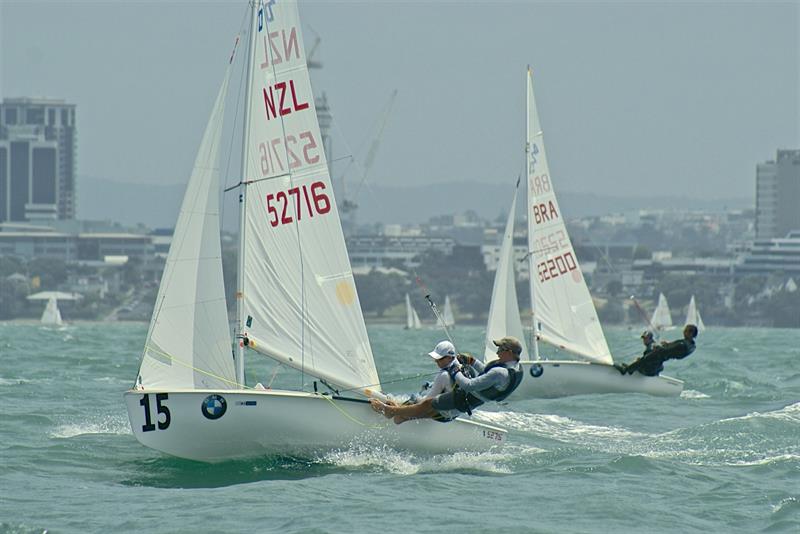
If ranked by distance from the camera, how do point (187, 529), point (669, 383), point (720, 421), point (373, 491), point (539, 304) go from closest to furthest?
1. point (187, 529)
2. point (373, 491)
3. point (720, 421)
4. point (669, 383)
5. point (539, 304)

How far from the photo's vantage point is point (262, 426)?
588 inches

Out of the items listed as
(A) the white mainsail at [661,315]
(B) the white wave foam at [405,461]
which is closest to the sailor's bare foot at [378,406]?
(B) the white wave foam at [405,461]

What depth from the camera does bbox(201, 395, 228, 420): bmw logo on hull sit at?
582 inches

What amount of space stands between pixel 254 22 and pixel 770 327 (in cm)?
13044

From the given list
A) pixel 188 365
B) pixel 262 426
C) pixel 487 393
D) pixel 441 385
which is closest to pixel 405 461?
pixel 441 385

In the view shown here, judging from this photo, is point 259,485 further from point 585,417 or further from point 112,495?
point 585,417

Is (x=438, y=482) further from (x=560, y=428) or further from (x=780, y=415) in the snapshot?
(x=780, y=415)

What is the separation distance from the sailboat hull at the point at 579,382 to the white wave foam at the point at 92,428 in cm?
709

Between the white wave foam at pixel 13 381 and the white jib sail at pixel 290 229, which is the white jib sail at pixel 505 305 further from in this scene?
the white jib sail at pixel 290 229

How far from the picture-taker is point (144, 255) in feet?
592

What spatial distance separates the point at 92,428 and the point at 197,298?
3.69 m

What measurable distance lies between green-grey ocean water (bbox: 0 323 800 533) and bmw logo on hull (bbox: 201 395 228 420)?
1.93 ft

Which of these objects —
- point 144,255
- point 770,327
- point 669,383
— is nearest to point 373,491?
point 669,383

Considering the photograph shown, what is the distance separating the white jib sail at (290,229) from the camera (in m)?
15.8
